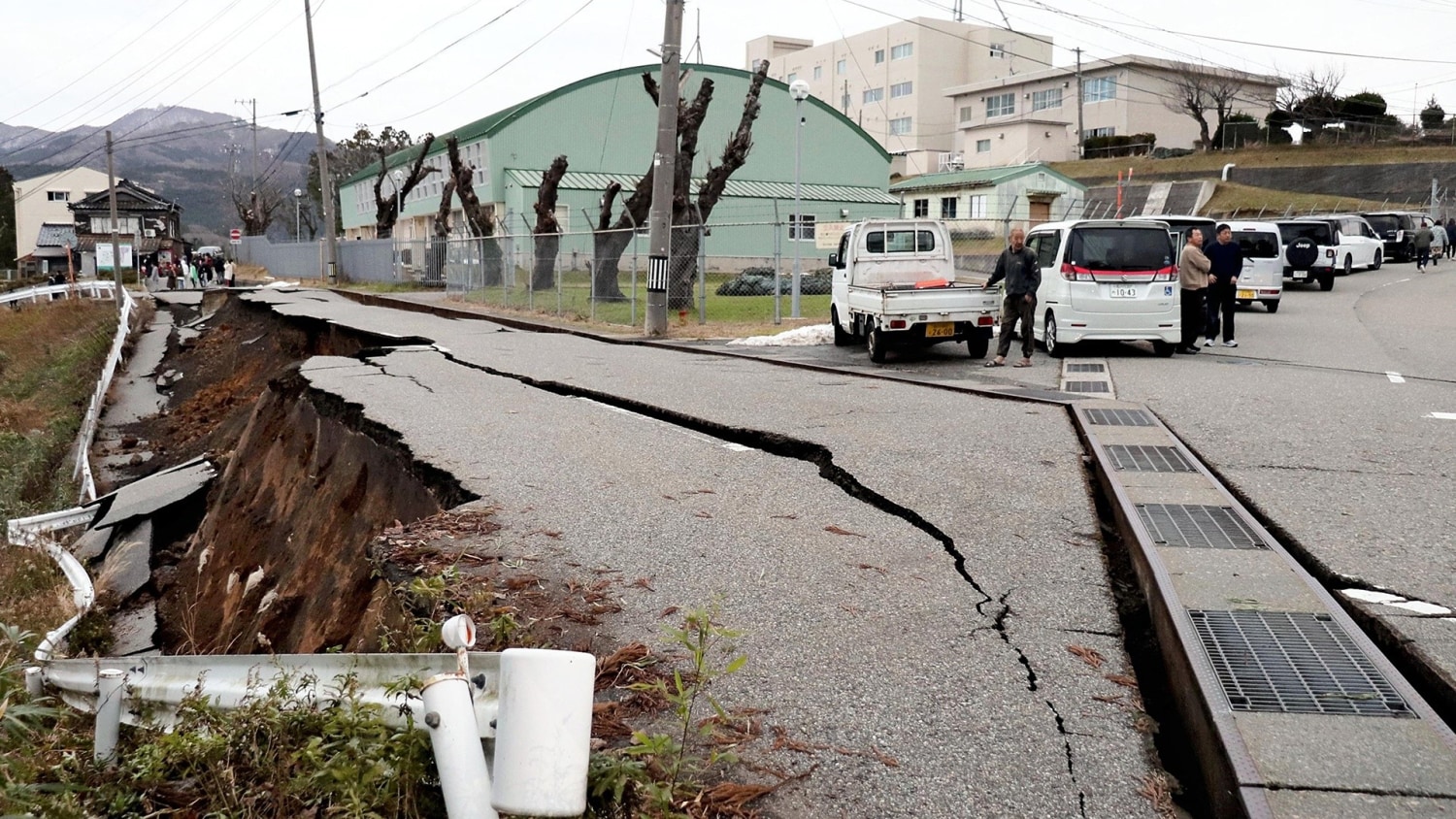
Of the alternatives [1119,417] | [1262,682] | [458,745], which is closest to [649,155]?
[1119,417]

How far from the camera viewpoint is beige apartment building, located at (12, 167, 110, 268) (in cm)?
9381

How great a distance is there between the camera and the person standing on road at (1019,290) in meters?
14.6

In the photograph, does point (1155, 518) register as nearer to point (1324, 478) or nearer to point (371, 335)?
point (1324, 478)

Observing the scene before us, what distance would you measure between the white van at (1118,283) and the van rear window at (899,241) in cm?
240

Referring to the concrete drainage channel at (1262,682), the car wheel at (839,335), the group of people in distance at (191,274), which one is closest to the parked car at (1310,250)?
the car wheel at (839,335)

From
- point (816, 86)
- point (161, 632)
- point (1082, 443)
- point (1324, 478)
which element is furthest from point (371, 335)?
point (816, 86)

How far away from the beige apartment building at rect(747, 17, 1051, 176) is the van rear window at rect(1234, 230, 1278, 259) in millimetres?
52789

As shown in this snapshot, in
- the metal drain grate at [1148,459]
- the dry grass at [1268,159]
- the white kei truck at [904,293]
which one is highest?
the dry grass at [1268,159]

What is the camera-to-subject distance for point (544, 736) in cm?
288

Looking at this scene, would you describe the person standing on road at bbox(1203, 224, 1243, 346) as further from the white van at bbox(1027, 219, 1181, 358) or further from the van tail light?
the van tail light

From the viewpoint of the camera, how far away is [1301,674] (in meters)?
3.98

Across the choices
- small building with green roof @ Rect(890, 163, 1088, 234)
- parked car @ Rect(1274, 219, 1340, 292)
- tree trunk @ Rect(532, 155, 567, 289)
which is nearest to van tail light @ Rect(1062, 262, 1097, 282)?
tree trunk @ Rect(532, 155, 567, 289)

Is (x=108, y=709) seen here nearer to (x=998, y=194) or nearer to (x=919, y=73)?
(x=998, y=194)

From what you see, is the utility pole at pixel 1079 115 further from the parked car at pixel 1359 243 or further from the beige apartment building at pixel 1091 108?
the parked car at pixel 1359 243
